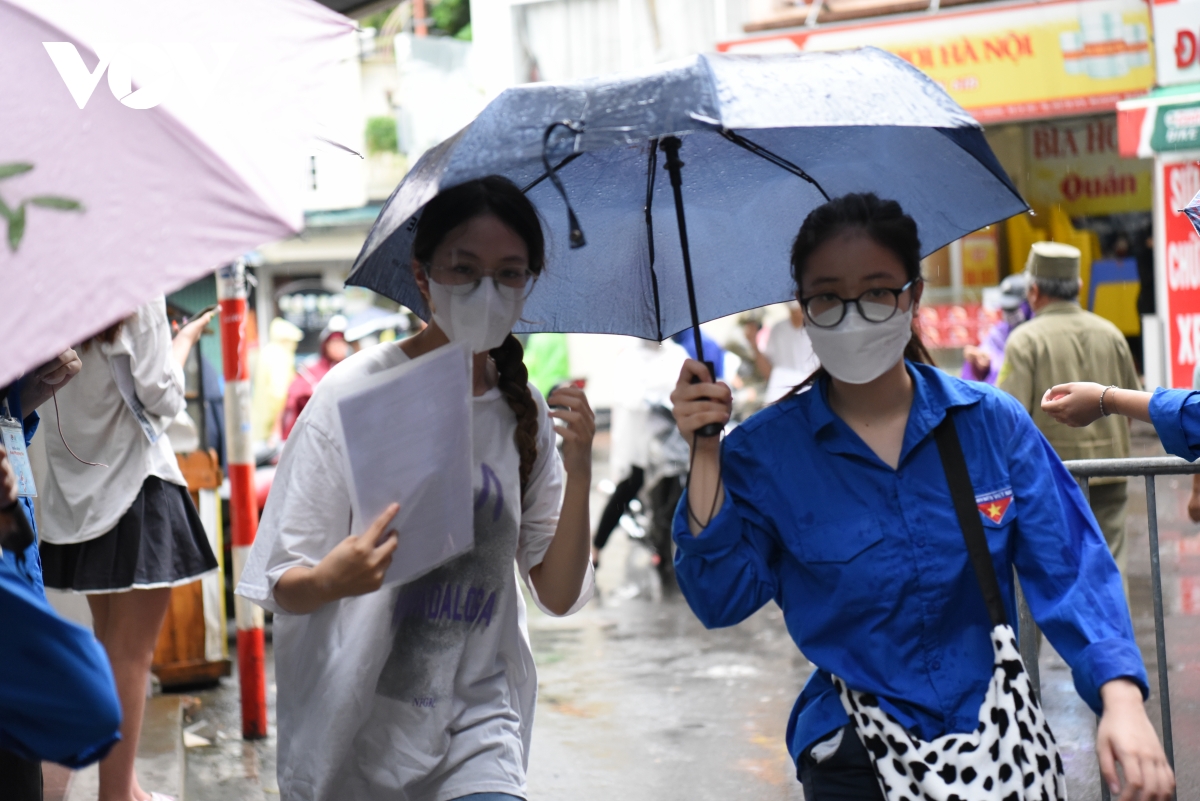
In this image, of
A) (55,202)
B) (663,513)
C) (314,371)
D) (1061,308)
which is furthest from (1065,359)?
(314,371)

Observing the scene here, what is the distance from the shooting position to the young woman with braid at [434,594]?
8.54ft

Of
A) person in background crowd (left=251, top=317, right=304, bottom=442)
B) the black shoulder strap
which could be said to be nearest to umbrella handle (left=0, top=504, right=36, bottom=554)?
the black shoulder strap

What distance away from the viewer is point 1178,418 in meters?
3.21

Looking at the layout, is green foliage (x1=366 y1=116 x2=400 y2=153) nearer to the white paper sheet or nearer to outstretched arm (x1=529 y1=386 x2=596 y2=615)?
outstretched arm (x1=529 y1=386 x2=596 y2=615)

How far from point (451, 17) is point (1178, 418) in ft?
110

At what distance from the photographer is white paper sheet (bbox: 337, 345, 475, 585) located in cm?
241

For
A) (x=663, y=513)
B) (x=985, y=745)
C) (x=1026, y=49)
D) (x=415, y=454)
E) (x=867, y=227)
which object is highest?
(x=1026, y=49)

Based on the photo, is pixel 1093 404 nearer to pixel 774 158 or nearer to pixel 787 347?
pixel 774 158

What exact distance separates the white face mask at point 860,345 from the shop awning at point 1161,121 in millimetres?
13360

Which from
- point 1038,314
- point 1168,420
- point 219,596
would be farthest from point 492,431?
point 1038,314

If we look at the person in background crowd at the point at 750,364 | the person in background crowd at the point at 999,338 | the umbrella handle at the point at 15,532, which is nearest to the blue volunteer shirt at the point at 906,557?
the umbrella handle at the point at 15,532

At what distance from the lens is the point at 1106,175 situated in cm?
1830

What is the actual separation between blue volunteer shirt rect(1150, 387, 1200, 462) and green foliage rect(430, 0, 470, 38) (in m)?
32.6

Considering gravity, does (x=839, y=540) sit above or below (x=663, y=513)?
above
